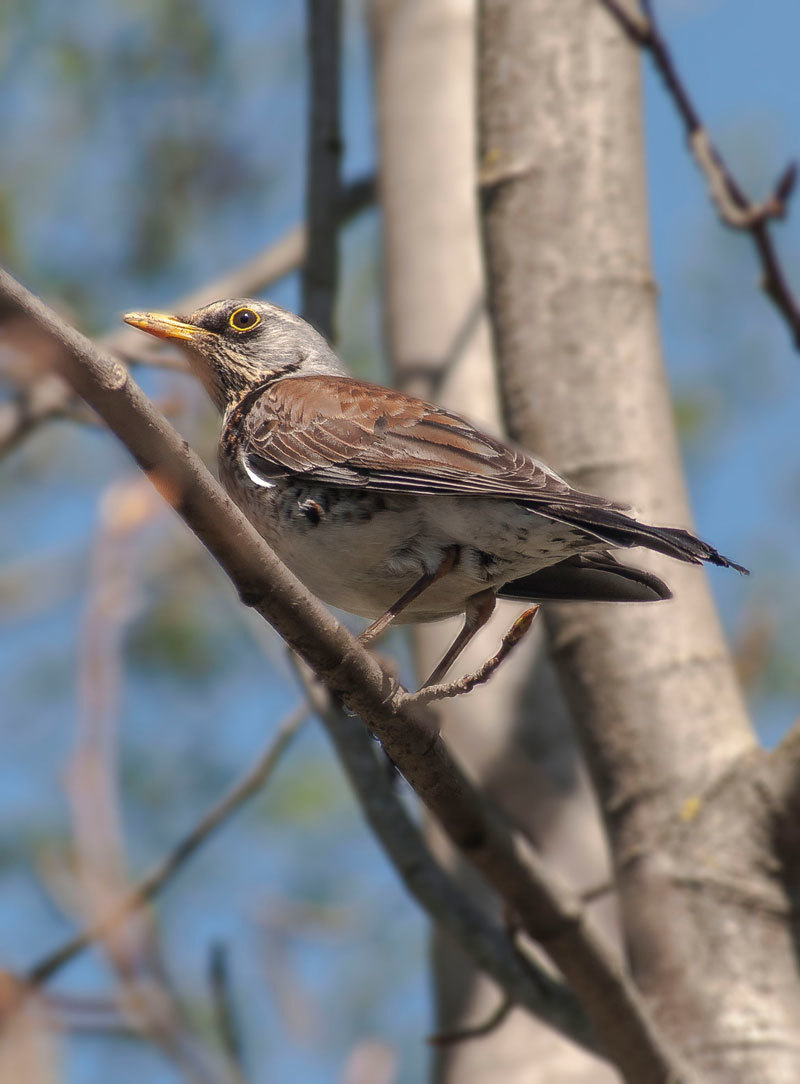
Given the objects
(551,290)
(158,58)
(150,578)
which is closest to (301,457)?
(551,290)

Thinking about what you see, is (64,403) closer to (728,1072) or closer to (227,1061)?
(227,1061)

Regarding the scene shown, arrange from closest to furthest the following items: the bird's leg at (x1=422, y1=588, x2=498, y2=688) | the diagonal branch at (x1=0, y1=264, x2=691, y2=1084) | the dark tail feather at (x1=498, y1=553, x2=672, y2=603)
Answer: the diagonal branch at (x1=0, y1=264, x2=691, y2=1084) → the dark tail feather at (x1=498, y1=553, x2=672, y2=603) → the bird's leg at (x1=422, y1=588, x2=498, y2=688)

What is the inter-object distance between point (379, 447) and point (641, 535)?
1102 millimetres

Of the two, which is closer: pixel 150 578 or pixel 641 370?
pixel 641 370

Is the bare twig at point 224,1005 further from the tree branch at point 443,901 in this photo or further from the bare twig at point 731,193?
the bare twig at point 731,193

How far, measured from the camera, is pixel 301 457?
452 centimetres

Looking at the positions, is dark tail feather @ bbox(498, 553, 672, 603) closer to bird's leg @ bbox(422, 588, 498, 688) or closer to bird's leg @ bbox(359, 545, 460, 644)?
bird's leg @ bbox(422, 588, 498, 688)

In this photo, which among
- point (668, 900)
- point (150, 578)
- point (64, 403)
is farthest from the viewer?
point (150, 578)

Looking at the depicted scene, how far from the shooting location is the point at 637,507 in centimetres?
522

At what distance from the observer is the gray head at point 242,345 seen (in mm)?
5977

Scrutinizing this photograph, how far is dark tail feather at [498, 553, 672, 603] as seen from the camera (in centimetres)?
444

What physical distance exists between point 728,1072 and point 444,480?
2221 mm

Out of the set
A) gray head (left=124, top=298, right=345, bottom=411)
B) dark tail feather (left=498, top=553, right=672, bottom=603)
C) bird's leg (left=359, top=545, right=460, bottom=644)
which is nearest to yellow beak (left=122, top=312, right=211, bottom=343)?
gray head (left=124, top=298, right=345, bottom=411)

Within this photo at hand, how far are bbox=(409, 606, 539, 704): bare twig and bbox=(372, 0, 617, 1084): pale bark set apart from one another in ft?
7.07
